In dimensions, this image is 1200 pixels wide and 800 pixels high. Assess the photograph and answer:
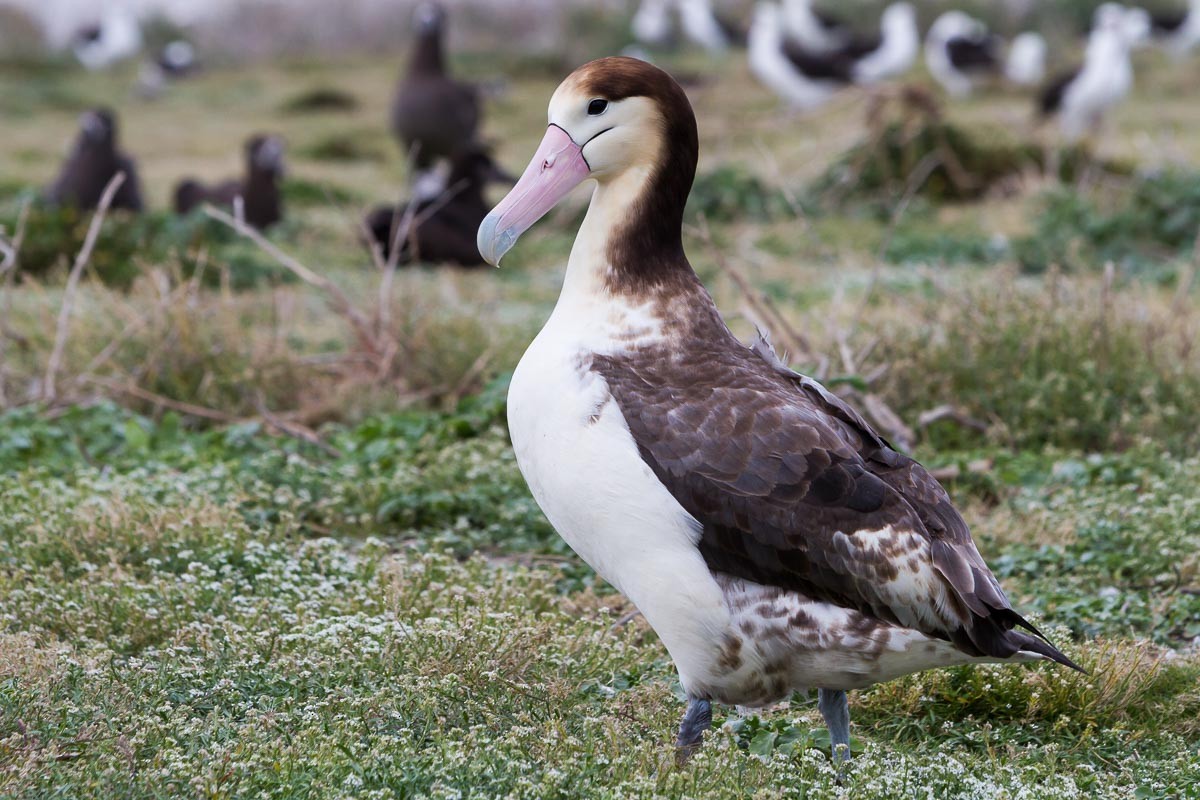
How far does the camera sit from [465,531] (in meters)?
5.14

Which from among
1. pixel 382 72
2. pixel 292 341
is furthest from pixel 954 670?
pixel 382 72

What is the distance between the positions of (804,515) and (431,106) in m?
10.6

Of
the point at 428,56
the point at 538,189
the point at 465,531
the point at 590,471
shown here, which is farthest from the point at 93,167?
the point at 590,471

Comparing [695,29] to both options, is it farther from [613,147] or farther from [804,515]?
[804,515]

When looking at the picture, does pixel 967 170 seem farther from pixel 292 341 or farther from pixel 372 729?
pixel 372 729

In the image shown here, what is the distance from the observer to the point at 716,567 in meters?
3.27

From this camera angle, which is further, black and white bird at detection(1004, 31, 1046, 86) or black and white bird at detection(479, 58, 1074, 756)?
black and white bird at detection(1004, 31, 1046, 86)

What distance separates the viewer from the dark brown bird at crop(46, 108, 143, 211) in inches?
470

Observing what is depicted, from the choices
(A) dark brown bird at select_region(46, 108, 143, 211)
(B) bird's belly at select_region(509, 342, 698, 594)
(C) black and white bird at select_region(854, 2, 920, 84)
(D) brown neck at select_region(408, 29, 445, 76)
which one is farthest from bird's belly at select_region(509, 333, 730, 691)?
(C) black and white bird at select_region(854, 2, 920, 84)

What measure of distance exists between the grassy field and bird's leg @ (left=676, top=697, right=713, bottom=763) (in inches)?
2.1

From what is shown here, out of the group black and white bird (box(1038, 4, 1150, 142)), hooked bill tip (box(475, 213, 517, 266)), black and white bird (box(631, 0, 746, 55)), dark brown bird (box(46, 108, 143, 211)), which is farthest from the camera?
black and white bird (box(631, 0, 746, 55))

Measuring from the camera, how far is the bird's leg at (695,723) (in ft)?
11.1

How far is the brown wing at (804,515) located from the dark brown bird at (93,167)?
31.0ft

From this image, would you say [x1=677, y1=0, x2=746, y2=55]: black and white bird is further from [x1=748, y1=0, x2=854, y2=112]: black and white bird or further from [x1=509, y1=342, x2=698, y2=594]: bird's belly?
[x1=509, y1=342, x2=698, y2=594]: bird's belly
